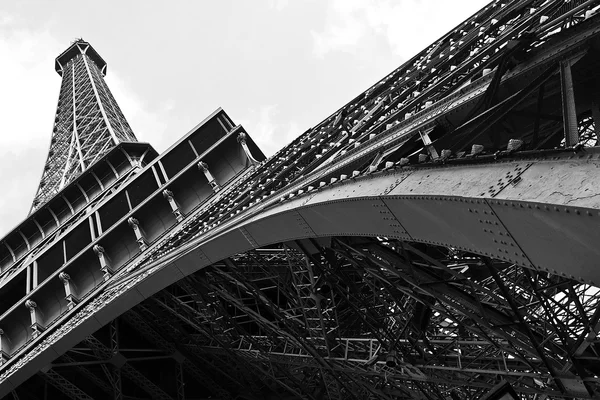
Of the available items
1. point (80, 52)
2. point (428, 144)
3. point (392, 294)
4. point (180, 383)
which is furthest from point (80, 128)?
point (428, 144)

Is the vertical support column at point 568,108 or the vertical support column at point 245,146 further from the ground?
the vertical support column at point 245,146

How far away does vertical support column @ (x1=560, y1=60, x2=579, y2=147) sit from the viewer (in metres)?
5.71

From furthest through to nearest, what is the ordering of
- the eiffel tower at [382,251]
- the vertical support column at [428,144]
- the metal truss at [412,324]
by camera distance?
the metal truss at [412,324]
the vertical support column at [428,144]
the eiffel tower at [382,251]

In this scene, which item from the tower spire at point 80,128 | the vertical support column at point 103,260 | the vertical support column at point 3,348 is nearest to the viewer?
the vertical support column at point 3,348

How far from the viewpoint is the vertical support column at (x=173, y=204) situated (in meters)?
29.7

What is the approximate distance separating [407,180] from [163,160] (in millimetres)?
27010

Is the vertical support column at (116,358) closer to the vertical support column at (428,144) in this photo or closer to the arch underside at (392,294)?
the arch underside at (392,294)

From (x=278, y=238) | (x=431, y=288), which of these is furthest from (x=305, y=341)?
(x=431, y=288)

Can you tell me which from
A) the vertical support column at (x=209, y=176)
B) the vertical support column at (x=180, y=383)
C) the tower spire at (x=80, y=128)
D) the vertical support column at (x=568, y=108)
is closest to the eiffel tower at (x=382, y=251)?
the vertical support column at (x=568, y=108)

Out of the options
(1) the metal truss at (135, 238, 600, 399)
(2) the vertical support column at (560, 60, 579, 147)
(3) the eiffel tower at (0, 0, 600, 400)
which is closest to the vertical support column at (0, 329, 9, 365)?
(3) the eiffel tower at (0, 0, 600, 400)

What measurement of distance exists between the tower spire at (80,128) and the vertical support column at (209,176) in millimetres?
19772

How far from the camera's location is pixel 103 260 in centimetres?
2822

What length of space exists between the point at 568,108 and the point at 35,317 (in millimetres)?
24703

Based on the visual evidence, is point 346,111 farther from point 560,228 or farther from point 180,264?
point 560,228
